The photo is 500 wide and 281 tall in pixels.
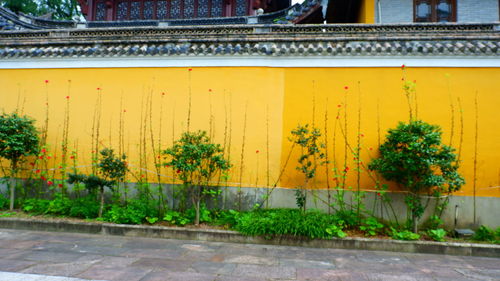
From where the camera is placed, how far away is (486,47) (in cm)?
560

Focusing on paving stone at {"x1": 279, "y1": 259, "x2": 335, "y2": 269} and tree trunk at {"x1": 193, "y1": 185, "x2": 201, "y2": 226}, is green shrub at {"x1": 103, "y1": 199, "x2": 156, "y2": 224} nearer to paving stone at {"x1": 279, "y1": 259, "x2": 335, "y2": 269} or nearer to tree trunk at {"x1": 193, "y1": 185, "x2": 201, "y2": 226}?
tree trunk at {"x1": 193, "y1": 185, "x2": 201, "y2": 226}

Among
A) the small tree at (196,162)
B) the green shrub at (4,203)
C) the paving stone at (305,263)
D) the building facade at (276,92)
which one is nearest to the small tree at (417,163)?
the building facade at (276,92)

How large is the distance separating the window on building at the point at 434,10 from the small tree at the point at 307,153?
516cm

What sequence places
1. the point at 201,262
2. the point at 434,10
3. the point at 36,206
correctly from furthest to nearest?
1. the point at 434,10
2. the point at 36,206
3. the point at 201,262

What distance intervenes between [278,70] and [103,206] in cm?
437

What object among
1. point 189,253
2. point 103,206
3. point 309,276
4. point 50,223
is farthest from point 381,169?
point 50,223

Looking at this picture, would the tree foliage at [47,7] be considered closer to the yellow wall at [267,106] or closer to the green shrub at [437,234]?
the yellow wall at [267,106]

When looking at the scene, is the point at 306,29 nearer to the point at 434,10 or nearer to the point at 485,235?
the point at 434,10

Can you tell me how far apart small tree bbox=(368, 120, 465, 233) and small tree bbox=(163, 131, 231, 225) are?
9.42 ft

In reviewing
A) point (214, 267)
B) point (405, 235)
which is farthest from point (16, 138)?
point (405, 235)

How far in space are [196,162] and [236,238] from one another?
146 cm

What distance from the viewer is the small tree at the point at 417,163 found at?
15.8 feet

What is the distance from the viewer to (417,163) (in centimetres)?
488

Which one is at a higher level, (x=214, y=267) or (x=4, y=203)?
(x=4, y=203)
